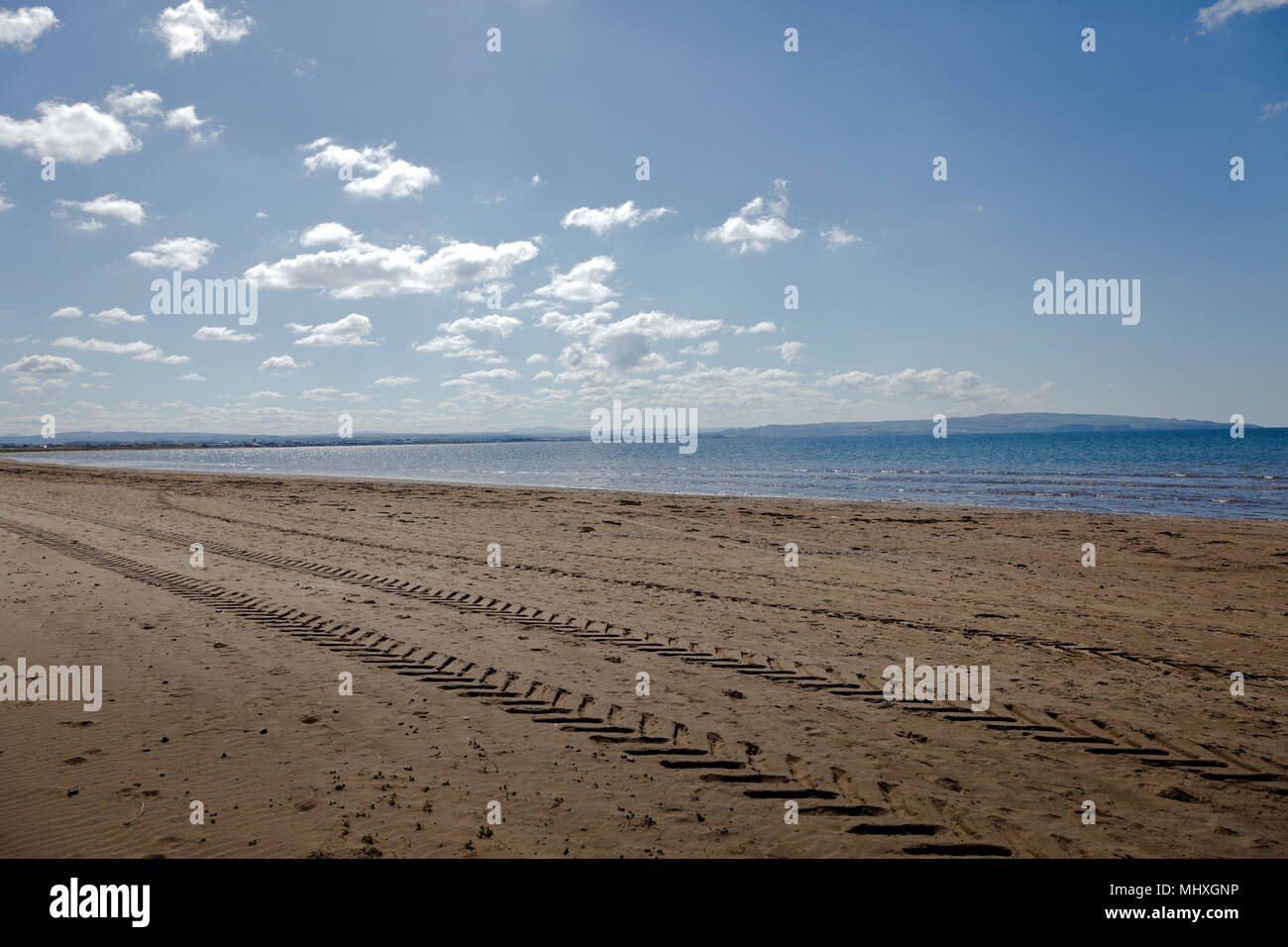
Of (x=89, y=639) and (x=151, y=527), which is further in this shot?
(x=151, y=527)

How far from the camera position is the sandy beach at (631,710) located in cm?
477

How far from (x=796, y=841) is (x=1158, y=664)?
6.66 meters

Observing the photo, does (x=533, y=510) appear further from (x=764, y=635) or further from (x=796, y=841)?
(x=796, y=841)

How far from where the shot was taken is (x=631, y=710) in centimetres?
681

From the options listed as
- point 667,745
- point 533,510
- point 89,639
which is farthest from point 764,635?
point 533,510

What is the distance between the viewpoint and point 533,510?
27.4 meters

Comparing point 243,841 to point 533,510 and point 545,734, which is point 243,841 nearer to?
point 545,734

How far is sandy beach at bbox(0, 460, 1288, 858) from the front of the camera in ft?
15.6

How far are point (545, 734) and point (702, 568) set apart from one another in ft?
29.7
